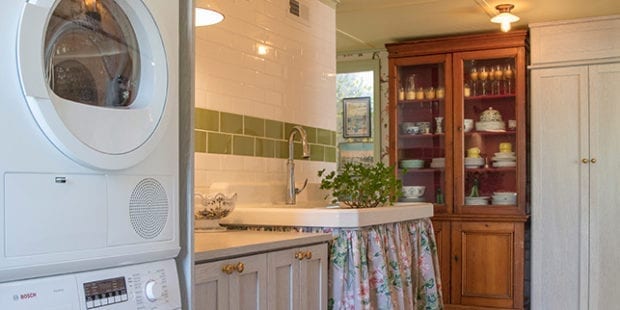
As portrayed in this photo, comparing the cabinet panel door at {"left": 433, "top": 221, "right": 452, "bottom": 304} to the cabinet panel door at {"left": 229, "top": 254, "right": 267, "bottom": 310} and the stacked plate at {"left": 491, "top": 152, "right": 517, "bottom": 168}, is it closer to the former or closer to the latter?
the stacked plate at {"left": 491, "top": 152, "right": 517, "bottom": 168}

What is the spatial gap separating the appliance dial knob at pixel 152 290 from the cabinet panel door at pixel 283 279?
64cm

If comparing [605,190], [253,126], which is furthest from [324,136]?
[605,190]

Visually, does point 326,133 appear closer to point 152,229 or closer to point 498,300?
point 498,300

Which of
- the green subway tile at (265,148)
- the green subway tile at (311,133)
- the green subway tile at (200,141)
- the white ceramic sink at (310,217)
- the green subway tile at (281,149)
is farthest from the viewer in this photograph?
the green subway tile at (311,133)

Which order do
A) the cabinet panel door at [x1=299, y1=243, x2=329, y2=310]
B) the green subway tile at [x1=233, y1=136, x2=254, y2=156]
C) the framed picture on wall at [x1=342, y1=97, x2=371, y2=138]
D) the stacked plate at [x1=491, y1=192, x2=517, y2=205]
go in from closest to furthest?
1. the cabinet panel door at [x1=299, y1=243, x2=329, y2=310]
2. the green subway tile at [x1=233, y1=136, x2=254, y2=156]
3. the stacked plate at [x1=491, y1=192, x2=517, y2=205]
4. the framed picture on wall at [x1=342, y1=97, x2=371, y2=138]

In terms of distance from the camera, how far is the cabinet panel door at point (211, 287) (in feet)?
5.76

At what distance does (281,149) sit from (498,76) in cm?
227

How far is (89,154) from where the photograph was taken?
1.31m

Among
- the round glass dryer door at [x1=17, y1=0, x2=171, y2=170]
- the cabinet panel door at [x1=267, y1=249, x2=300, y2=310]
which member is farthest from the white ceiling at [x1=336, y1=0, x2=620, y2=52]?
the round glass dryer door at [x1=17, y1=0, x2=171, y2=170]

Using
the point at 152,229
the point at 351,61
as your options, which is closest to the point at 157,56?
the point at 152,229

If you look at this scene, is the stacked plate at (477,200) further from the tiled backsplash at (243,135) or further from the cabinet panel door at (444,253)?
the tiled backsplash at (243,135)

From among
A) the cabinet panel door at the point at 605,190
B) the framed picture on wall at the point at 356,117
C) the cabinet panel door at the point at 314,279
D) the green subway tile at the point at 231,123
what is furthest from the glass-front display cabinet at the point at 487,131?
the cabinet panel door at the point at 314,279

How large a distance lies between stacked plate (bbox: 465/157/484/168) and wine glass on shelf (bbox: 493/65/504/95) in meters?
0.52

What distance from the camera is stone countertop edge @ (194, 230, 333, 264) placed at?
5.99 feet
